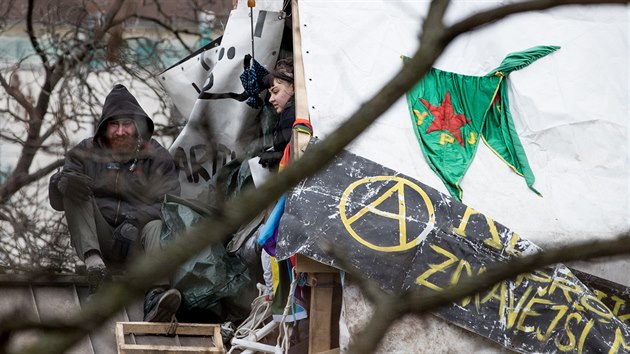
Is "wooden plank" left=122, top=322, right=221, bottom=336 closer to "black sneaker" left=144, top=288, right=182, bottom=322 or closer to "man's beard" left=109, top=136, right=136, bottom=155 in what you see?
"black sneaker" left=144, top=288, right=182, bottom=322

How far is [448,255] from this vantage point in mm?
6160

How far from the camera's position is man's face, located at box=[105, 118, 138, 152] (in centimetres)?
763

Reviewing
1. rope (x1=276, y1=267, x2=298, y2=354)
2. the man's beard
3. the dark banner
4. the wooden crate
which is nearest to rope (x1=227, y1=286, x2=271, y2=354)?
the wooden crate

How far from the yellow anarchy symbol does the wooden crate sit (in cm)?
128

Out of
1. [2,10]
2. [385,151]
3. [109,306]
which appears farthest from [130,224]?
[109,306]

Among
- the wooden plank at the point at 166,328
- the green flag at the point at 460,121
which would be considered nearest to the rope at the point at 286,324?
the wooden plank at the point at 166,328

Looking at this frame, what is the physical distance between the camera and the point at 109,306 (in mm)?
2689

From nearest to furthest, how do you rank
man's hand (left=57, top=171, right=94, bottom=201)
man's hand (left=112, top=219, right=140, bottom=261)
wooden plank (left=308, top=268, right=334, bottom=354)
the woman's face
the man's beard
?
1. wooden plank (left=308, top=268, right=334, bottom=354)
2. man's hand (left=57, top=171, right=94, bottom=201)
3. man's hand (left=112, top=219, right=140, bottom=261)
4. the woman's face
5. the man's beard

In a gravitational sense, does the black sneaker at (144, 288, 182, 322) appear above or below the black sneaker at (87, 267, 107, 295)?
below

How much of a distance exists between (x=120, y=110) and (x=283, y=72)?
0.97 meters

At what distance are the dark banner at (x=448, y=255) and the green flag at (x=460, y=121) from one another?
50 centimetres

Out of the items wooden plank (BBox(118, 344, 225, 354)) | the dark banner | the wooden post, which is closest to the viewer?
the dark banner

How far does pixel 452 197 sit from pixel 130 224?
193 centimetres

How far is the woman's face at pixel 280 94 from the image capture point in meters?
7.43
